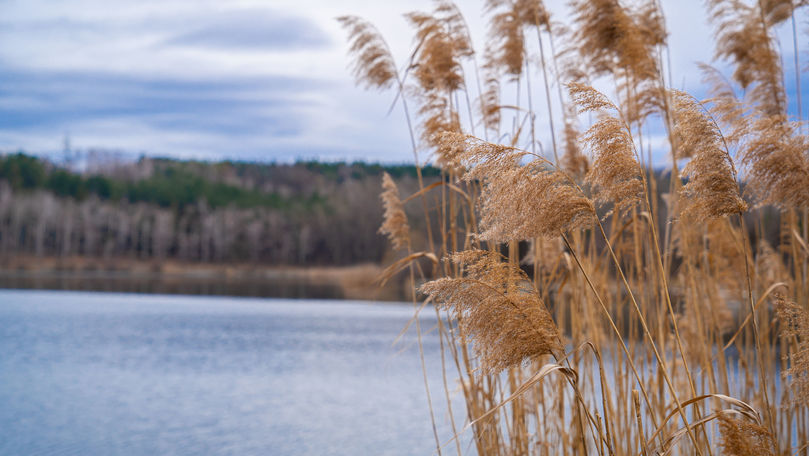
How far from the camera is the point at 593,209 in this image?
148cm

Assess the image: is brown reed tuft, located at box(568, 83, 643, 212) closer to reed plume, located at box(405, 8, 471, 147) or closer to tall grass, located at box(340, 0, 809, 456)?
tall grass, located at box(340, 0, 809, 456)

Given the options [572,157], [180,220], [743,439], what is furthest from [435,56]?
[180,220]

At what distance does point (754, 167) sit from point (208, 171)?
8727 cm

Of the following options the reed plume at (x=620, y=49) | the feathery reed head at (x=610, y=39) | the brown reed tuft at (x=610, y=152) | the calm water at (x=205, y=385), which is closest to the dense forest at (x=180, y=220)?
the calm water at (x=205, y=385)

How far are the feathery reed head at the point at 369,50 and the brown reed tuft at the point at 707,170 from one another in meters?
1.76

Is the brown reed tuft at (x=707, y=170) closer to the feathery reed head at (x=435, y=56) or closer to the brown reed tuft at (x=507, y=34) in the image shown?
the feathery reed head at (x=435, y=56)

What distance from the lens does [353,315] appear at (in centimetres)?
2114

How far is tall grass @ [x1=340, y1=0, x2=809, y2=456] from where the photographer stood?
5.17 feet

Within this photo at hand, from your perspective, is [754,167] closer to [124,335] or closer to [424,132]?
[424,132]

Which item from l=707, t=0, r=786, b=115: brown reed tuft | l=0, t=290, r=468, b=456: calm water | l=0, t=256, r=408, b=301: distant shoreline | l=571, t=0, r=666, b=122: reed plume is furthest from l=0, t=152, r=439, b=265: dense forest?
l=571, t=0, r=666, b=122: reed plume

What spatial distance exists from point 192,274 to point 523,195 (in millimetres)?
50294

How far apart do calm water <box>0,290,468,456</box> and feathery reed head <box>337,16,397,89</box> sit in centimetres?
152

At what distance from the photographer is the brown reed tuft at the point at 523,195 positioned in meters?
1.49

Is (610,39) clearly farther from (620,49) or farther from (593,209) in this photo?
(593,209)
